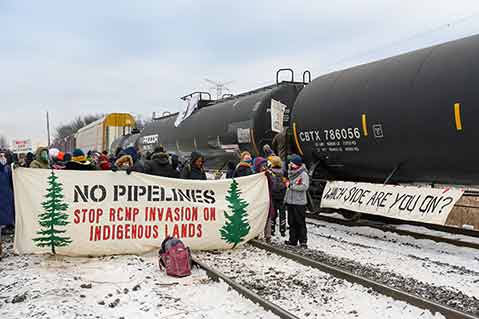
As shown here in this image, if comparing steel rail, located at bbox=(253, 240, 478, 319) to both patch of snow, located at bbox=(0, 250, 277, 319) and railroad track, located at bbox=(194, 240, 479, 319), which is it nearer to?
railroad track, located at bbox=(194, 240, 479, 319)

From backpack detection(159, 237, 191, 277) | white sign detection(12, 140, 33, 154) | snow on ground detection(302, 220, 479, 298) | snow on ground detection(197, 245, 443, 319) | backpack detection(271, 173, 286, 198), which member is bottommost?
snow on ground detection(302, 220, 479, 298)

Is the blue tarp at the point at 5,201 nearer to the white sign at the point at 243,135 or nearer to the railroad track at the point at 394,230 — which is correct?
the white sign at the point at 243,135

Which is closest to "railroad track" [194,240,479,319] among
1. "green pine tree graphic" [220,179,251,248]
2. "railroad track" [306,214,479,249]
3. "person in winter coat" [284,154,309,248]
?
"green pine tree graphic" [220,179,251,248]

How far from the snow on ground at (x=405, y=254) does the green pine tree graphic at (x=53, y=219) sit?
412 centimetres

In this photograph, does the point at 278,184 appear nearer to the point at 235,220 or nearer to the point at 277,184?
the point at 277,184

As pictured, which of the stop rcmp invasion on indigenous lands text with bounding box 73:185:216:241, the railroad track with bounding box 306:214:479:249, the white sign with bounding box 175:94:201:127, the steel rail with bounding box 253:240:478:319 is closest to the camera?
the steel rail with bounding box 253:240:478:319

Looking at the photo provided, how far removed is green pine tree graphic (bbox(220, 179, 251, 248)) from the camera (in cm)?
779

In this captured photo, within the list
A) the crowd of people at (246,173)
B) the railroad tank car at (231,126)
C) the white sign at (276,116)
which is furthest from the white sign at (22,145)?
the white sign at (276,116)

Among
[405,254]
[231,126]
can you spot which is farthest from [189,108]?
[405,254]

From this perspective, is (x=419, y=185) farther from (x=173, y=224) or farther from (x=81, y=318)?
(x=81, y=318)

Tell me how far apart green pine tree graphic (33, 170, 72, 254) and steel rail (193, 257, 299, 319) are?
2.17m

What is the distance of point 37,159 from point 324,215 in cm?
690

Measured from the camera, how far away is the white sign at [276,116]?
11555 mm

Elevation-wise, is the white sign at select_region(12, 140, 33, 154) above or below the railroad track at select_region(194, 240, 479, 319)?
above
